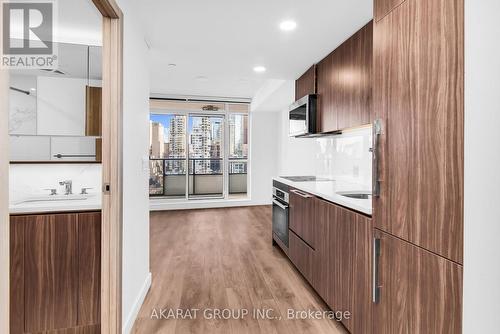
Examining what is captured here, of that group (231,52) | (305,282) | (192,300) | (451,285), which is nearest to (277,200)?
(305,282)

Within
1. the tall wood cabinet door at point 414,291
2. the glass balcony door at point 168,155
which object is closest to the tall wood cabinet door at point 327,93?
the tall wood cabinet door at point 414,291

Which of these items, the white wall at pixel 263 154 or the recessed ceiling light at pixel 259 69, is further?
the white wall at pixel 263 154

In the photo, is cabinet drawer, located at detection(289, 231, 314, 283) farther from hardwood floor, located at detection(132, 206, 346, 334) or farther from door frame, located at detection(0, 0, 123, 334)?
door frame, located at detection(0, 0, 123, 334)

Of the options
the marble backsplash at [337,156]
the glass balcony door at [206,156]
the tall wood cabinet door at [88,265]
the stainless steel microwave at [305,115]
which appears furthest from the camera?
the glass balcony door at [206,156]

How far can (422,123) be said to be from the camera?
108cm

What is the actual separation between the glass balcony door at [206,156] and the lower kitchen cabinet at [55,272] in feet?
14.9

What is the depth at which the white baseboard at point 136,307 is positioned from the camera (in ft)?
5.78

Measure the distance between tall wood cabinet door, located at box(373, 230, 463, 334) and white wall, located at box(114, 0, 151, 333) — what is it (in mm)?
1560

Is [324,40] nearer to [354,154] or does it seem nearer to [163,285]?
[354,154]

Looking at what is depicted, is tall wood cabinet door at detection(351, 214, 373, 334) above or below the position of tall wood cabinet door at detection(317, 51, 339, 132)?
below

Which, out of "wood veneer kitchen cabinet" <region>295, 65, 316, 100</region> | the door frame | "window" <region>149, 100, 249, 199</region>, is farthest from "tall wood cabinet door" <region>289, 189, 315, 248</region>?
"window" <region>149, 100, 249, 199</region>

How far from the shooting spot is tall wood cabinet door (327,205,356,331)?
68.9 inches

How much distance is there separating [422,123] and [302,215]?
166cm

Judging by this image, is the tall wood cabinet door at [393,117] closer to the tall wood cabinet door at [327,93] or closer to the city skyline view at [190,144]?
the tall wood cabinet door at [327,93]
